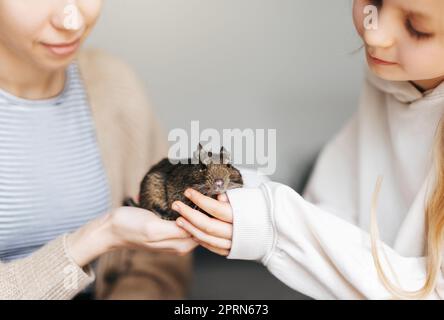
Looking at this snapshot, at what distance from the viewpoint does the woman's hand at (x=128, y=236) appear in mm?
693

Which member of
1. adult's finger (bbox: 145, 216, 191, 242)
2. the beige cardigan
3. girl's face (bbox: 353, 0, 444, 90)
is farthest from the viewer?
the beige cardigan

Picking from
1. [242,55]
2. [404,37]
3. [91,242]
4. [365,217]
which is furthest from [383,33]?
[91,242]

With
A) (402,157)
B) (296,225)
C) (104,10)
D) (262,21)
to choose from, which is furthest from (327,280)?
(104,10)

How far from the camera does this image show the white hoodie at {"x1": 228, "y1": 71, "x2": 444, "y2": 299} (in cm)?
68

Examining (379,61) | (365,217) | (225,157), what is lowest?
(365,217)

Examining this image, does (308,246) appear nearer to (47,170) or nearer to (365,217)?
(365,217)

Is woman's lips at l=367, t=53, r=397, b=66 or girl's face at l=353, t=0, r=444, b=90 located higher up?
girl's face at l=353, t=0, r=444, b=90

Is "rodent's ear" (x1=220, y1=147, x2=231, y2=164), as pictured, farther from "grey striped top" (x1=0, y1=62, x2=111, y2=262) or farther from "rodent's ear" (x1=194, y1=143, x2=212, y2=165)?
"grey striped top" (x1=0, y1=62, x2=111, y2=262)

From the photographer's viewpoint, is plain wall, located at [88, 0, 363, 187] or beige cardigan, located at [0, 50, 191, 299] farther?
beige cardigan, located at [0, 50, 191, 299]

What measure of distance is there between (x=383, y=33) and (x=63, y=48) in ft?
1.20

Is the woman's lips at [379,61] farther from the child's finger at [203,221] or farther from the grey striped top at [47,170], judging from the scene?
the grey striped top at [47,170]

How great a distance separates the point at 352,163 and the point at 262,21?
28 centimetres

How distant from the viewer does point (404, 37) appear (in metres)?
0.62

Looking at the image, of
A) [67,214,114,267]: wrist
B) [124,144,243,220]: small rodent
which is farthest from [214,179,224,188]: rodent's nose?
[67,214,114,267]: wrist
